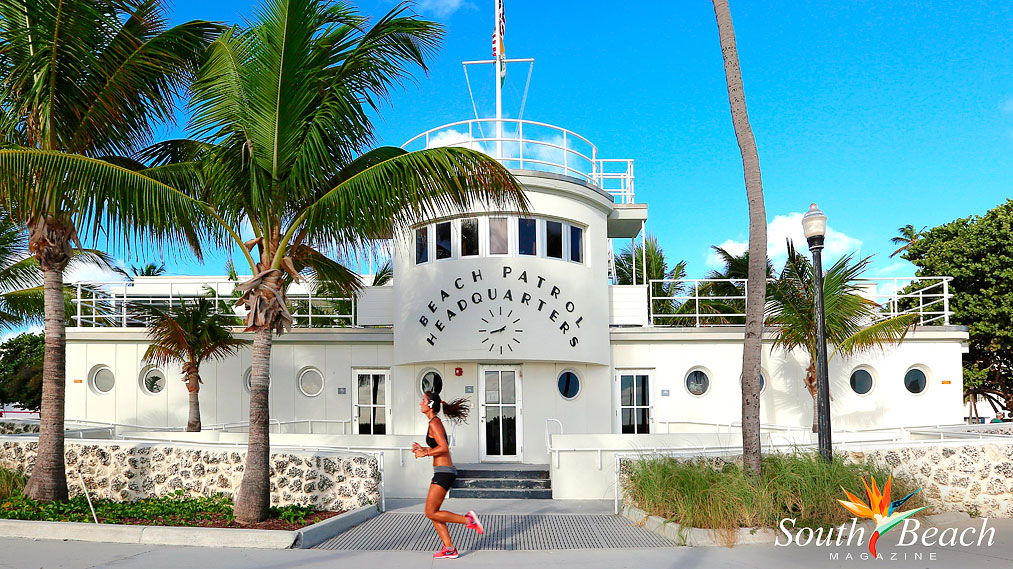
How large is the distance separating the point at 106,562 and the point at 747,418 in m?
7.54

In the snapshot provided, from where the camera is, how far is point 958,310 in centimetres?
2400

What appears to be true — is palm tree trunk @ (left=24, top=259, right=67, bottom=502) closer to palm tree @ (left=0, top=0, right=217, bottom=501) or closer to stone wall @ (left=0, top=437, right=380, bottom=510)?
palm tree @ (left=0, top=0, right=217, bottom=501)

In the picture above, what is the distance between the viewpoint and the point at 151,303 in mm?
20891

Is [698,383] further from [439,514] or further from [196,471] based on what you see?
[196,471]

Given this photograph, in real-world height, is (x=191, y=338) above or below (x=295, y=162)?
below

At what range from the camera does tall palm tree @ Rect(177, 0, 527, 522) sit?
31.3 feet

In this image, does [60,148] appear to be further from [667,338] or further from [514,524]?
[667,338]

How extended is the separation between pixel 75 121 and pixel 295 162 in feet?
11.7

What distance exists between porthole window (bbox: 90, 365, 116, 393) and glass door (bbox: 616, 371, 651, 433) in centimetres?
1204

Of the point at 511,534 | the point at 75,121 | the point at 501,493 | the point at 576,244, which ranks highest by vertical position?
the point at 75,121

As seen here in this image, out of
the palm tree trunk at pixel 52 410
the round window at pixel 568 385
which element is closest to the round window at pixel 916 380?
the round window at pixel 568 385

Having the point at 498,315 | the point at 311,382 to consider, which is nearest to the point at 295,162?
the point at 498,315

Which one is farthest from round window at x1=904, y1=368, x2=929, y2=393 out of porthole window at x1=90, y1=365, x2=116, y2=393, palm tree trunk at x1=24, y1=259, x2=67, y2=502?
porthole window at x1=90, y1=365, x2=116, y2=393

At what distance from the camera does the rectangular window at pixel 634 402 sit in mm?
17594
